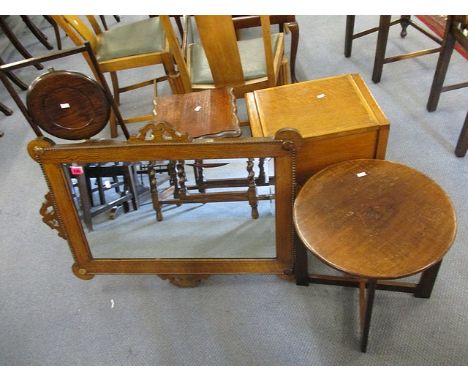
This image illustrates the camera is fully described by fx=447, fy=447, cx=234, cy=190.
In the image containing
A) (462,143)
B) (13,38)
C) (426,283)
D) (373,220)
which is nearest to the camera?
(373,220)

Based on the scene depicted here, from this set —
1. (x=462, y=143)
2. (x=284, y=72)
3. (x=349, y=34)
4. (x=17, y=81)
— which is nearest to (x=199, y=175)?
(x=284, y=72)

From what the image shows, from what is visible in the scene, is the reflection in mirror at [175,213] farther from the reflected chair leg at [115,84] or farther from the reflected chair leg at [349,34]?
→ the reflected chair leg at [349,34]

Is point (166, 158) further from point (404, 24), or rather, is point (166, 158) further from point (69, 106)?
point (404, 24)

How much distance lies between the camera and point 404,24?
107 inches

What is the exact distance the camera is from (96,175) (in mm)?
1470

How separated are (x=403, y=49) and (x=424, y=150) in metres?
0.98

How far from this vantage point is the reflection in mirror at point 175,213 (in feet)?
4.79

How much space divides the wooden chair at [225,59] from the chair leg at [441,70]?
0.72m

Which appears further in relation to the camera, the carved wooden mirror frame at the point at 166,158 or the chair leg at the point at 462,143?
the chair leg at the point at 462,143

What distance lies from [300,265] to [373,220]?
387mm

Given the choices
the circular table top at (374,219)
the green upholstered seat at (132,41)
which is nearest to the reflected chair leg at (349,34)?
the green upholstered seat at (132,41)

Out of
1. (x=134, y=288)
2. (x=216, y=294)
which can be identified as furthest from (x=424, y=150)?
(x=134, y=288)

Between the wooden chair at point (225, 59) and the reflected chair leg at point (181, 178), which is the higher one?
the wooden chair at point (225, 59)
